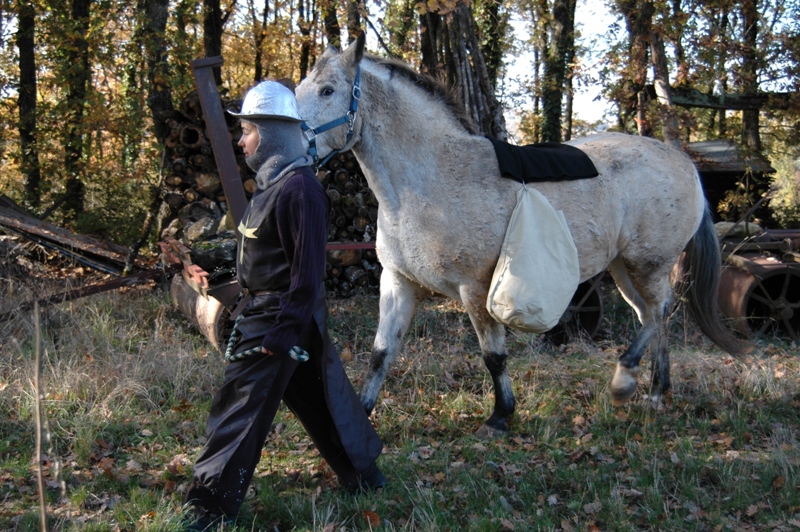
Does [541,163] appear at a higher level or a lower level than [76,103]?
lower

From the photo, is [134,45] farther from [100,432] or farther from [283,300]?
[283,300]

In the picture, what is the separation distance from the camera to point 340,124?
4262 mm

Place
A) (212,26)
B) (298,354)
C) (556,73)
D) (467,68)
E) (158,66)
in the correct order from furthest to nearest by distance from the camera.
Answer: (556,73) < (212,26) < (158,66) < (467,68) < (298,354)

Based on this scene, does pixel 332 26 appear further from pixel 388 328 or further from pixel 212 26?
pixel 388 328

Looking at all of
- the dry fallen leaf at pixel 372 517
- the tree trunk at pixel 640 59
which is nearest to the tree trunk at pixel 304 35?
the tree trunk at pixel 640 59

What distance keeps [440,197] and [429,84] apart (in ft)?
2.66

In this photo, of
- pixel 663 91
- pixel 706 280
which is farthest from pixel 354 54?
pixel 663 91

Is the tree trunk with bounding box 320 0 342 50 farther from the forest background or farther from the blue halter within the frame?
the blue halter

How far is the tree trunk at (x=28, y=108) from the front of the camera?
38.2 ft

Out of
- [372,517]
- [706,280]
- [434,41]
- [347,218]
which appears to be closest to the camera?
[372,517]

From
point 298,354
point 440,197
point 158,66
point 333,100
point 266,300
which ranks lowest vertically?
point 298,354

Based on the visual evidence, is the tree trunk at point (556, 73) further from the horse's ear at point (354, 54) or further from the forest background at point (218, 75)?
the horse's ear at point (354, 54)

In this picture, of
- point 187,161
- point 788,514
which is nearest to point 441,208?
point 788,514

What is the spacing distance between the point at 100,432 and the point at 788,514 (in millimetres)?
4072
